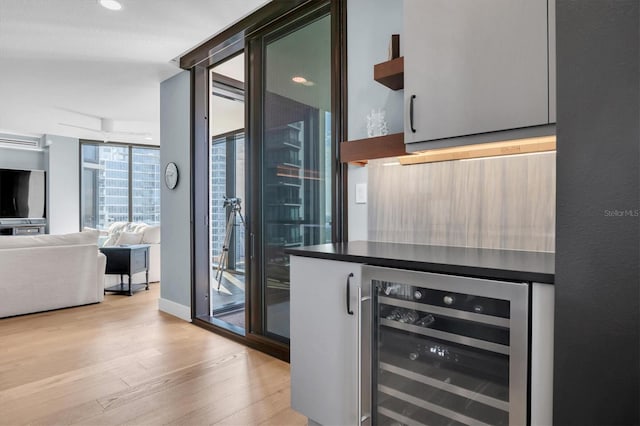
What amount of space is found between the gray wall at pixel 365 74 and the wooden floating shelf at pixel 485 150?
0.23 m

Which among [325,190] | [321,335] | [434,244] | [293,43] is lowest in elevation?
[321,335]

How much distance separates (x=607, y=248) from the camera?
3.10 ft

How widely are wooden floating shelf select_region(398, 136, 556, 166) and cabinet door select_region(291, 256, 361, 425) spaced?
0.70 meters

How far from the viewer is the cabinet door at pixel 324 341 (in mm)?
1602

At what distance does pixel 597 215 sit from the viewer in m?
0.96

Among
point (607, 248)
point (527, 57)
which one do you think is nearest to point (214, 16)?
point (527, 57)

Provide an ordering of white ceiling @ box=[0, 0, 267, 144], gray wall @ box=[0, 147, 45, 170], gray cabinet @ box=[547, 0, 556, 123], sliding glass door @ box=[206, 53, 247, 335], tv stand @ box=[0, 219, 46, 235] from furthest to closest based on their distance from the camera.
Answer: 1. gray wall @ box=[0, 147, 45, 170]
2. tv stand @ box=[0, 219, 46, 235]
3. sliding glass door @ box=[206, 53, 247, 335]
4. white ceiling @ box=[0, 0, 267, 144]
5. gray cabinet @ box=[547, 0, 556, 123]

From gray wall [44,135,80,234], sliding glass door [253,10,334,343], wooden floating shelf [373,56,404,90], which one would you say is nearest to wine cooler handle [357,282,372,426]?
sliding glass door [253,10,334,343]

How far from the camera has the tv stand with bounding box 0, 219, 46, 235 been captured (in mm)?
7119

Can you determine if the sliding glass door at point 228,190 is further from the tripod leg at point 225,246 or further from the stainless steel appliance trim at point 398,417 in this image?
the stainless steel appliance trim at point 398,417

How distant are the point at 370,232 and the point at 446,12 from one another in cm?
116

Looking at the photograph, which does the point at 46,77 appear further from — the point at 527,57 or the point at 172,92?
the point at 527,57

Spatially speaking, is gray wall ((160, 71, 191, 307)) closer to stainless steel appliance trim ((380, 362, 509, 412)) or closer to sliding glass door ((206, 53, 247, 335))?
sliding glass door ((206, 53, 247, 335))

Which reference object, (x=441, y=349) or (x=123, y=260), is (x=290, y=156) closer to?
(x=441, y=349)
